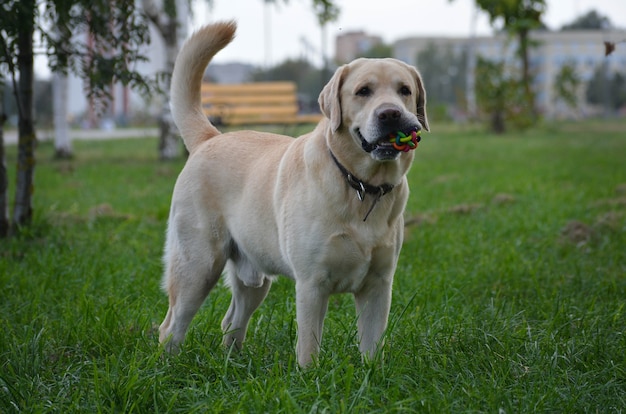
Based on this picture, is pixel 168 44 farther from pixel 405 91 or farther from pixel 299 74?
pixel 299 74

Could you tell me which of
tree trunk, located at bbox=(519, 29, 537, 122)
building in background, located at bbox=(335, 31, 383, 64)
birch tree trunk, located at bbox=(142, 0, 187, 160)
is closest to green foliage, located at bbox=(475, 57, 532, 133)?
tree trunk, located at bbox=(519, 29, 537, 122)

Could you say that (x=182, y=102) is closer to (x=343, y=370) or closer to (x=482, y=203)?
(x=343, y=370)

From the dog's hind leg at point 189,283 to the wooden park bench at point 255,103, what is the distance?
10.2 meters

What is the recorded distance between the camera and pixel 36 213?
6.89 m

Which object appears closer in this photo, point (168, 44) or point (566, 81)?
point (168, 44)

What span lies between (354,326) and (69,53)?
127 inches

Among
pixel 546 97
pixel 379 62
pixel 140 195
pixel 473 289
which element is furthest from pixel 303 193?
pixel 546 97

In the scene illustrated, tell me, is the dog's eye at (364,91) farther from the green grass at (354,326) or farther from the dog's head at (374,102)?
the green grass at (354,326)

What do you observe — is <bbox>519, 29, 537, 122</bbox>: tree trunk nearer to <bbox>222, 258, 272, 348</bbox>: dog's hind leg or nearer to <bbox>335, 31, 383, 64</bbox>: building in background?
<bbox>222, 258, 272, 348</bbox>: dog's hind leg

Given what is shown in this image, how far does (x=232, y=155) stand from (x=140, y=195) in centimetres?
540

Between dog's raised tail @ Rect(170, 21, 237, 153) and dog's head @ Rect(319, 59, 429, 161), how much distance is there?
3.17 feet

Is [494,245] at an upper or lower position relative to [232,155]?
lower

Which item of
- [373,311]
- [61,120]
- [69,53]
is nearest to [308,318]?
[373,311]

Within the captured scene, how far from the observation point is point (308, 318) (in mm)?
3260
